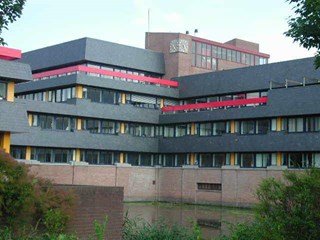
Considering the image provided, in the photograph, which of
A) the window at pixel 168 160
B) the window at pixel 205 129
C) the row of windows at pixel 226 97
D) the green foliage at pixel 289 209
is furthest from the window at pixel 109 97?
the green foliage at pixel 289 209

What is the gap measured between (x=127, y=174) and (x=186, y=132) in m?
7.37

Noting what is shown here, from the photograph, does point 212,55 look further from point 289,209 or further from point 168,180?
point 289,209

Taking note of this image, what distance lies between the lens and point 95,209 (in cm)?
1652

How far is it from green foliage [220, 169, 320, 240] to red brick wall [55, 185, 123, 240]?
5.40 metres

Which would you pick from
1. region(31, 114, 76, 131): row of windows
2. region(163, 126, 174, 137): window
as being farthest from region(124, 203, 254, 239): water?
region(31, 114, 76, 131): row of windows

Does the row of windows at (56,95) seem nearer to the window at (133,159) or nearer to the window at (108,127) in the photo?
the window at (108,127)

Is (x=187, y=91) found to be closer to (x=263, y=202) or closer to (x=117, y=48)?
(x=117, y=48)

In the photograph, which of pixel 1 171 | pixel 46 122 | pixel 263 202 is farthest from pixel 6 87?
pixel 263 202

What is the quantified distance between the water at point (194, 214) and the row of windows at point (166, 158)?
4735mm

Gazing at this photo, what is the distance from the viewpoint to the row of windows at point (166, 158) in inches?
1902

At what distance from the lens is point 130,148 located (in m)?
57.1

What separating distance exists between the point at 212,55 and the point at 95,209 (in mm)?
50874

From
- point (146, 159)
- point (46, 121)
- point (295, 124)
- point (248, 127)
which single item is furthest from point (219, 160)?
point (46, 121)

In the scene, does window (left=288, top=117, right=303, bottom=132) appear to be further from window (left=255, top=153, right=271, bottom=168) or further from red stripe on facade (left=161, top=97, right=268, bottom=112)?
window (left=255, top=153, right=271, bottom=168)
